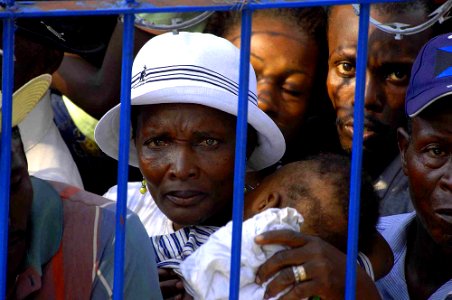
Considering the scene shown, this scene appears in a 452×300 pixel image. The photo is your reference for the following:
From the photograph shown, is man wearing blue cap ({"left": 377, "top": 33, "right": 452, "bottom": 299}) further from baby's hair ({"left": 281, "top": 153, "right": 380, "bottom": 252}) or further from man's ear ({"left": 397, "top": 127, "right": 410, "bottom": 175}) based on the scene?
baby's hair ({"left": 281, "top": 153, "right": 380, "bottom": 252})

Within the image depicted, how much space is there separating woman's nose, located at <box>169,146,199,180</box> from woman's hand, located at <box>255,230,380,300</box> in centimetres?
55

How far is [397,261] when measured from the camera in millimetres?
2924

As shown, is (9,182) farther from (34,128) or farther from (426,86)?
(34,128)

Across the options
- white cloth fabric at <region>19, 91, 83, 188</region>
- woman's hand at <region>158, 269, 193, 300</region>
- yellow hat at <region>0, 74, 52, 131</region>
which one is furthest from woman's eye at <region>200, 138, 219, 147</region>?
white cloth fabric at <region>19, 91, 83, 188</region>

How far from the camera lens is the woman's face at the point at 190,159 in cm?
283

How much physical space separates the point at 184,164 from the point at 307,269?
63 centimetres

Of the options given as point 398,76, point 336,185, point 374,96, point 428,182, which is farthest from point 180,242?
point 398,76

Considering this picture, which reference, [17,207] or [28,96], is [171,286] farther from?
[28,96]

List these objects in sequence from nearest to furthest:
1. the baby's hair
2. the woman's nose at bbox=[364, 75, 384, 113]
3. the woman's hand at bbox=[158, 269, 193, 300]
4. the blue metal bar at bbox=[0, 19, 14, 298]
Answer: the blue metal bar at bbox=[0, 19, 14, 298]
the woman's hand at bbox=[158, 269, 193, 300]
the baby's hair
the woman's nose at bbox=[364, 75, 384, 113]

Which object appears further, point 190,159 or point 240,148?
point 190,159

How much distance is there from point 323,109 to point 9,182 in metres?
1.82

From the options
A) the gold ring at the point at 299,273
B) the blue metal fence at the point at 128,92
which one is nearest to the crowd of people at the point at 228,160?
the gold ring at the point at 299,273

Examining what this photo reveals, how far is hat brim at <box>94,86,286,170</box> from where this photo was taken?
280cm

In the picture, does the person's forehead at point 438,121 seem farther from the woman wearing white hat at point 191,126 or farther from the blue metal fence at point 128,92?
the blue metal fence at point 128,92
